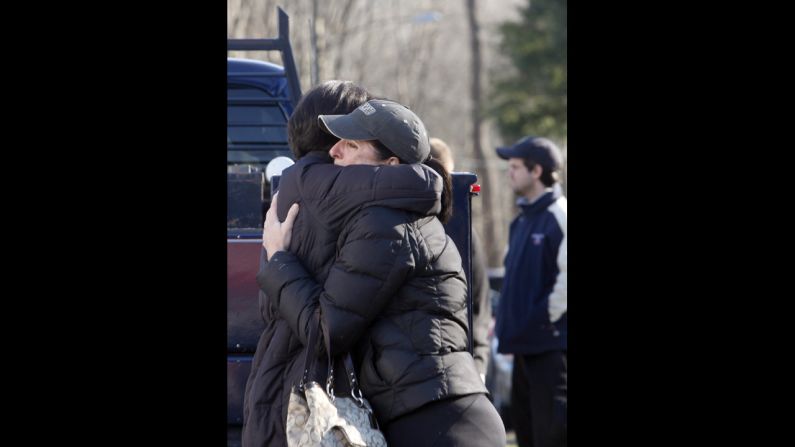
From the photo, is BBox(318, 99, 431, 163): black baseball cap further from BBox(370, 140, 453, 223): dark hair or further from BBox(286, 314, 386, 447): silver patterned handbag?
BBox(286, 314, 386, 447): silver patterned handbag

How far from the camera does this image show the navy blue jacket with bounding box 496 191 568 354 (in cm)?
652

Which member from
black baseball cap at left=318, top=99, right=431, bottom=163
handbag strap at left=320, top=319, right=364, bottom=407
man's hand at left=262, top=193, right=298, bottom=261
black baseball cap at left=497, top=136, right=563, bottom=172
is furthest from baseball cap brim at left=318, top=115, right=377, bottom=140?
black baseball cap at left=497, top=136, right=563, bottom=172

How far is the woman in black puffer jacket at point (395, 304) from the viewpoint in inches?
133

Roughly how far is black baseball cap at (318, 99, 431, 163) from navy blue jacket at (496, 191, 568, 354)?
3.07m

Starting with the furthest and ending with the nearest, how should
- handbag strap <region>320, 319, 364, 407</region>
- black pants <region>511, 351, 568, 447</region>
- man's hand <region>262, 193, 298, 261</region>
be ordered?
black pants <region>511, 351, 568, 447</region> → man's hand <region>262, 193, 298, 261</region> → handbag strap <region>320, 319, 364, 407</region>

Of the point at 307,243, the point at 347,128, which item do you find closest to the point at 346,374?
A: the point at 307,243

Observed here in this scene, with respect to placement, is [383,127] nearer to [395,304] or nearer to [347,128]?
[347,128]

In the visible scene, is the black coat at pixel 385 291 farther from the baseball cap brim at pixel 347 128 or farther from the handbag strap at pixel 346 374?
the baseball cap brim at pixel 347 128

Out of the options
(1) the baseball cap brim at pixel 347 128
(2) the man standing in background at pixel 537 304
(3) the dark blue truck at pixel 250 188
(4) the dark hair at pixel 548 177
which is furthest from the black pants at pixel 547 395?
(1) the baseball cap brim at pixel 347 128

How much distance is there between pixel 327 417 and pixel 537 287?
11.8 feet

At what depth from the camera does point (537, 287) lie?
21.8ft
